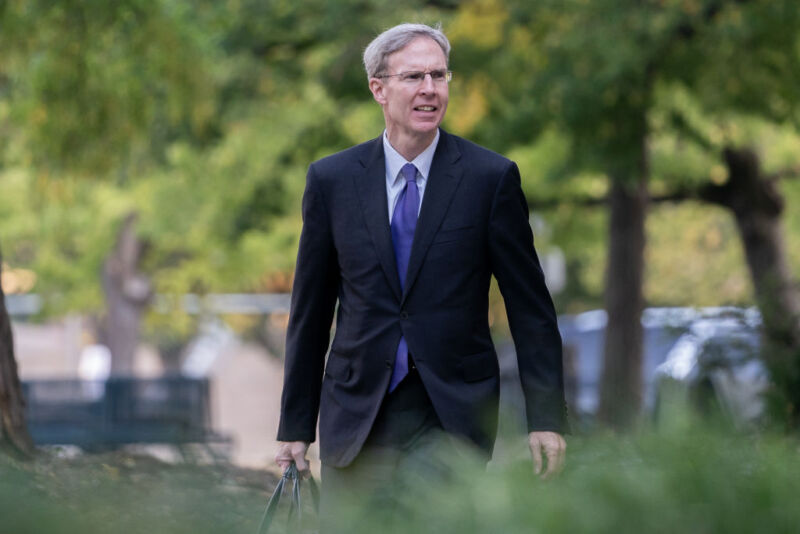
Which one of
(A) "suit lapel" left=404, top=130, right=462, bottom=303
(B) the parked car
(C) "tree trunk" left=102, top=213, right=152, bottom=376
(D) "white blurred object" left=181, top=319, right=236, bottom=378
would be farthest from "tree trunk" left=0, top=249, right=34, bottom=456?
(D) "white blurred object" left=181, top=319, right=236, bottom=378

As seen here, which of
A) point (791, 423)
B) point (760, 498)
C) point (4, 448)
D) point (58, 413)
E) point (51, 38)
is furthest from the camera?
point (58, 413)

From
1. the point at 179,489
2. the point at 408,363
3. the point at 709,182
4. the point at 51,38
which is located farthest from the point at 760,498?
the point at 709,182

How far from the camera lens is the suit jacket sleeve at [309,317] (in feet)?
13.9

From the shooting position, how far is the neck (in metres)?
4.19

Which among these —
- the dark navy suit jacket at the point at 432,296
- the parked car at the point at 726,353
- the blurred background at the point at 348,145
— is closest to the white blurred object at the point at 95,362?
the blurred background at the point at 348,145

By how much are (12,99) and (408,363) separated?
971 cm

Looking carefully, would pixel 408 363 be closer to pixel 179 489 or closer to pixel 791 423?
pixel 179 489

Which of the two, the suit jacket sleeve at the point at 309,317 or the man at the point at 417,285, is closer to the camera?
the man at the point at 417,285

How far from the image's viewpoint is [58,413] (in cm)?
1872

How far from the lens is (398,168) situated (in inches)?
167

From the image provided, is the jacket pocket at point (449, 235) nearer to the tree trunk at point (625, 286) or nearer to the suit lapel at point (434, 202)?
the suit lapel at point (434, 202)

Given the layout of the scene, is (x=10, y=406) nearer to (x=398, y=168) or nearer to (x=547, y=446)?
(x=398, y=168)

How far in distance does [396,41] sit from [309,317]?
82 centimetres

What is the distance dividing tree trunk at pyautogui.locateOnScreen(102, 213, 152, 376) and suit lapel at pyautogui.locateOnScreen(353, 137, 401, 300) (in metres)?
23.3
